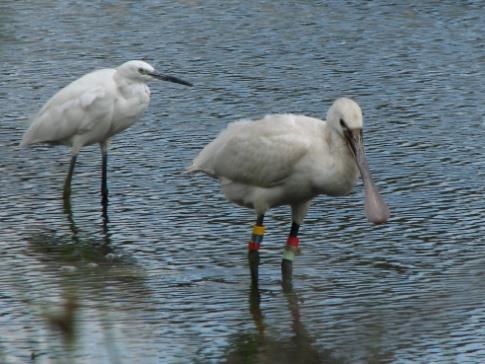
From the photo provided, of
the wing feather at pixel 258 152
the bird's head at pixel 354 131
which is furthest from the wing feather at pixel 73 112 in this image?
the bird's head at pixel 354 131

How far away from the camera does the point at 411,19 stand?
55.2 feet

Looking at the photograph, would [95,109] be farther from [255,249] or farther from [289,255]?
[289,255]

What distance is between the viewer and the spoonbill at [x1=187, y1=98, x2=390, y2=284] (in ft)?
26.5

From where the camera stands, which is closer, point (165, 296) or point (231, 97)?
point (165, 296)

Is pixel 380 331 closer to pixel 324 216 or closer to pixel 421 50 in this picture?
pixel 324 216

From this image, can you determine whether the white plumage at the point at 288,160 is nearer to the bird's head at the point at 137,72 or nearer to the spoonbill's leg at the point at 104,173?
the spoonbill's leg at the point at 104,173

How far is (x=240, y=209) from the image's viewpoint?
10.2 m

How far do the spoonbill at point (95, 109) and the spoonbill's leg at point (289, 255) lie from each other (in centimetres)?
255

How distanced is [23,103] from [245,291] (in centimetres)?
552

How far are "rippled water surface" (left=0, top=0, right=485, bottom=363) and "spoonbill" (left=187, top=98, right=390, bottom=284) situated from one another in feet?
1.36

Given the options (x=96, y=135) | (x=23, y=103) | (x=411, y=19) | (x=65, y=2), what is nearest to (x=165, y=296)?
(x=96, y=135)

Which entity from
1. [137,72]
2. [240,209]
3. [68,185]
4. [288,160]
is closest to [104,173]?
[68,185]

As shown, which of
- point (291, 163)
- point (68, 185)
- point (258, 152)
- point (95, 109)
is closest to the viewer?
point (291, 163)

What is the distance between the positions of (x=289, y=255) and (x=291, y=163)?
0.61 metres
